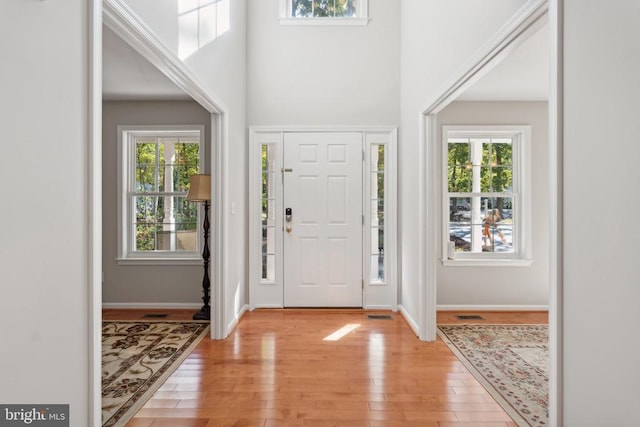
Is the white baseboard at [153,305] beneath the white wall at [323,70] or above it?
beneath

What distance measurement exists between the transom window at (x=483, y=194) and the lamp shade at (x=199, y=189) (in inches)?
108

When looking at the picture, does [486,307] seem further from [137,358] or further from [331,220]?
[137,358]

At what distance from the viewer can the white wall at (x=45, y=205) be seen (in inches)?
48.0

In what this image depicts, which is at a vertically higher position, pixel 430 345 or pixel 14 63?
pixel 14 63

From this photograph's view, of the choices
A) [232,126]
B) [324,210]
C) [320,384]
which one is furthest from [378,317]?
[232,126]

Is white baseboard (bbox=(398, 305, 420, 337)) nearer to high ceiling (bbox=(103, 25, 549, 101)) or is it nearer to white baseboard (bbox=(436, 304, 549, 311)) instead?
white baseboard (bbox=(436, 304, 549, 311))

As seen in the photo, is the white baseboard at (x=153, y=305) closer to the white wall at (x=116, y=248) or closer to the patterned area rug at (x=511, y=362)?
the white wall at (x=116, y=248)

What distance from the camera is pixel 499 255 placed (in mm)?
4637

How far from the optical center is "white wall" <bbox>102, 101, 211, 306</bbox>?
4.58m

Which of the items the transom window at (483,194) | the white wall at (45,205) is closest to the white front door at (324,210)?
the transom window at (483,194)

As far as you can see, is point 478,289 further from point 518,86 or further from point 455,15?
point 455,15

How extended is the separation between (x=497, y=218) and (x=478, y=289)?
89cm
